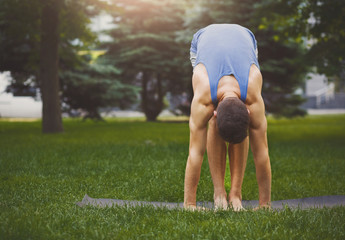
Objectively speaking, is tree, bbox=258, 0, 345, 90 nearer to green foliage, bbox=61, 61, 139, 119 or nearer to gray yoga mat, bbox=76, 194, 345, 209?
gray yoga mat, bbox=76, 194, 345, 209

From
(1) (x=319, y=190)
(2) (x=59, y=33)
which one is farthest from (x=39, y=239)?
(2) (x=59, y=33)

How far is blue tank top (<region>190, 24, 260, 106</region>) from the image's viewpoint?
343 cm

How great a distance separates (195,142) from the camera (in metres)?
3.50

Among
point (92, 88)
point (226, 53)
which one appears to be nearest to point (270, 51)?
point (92, 88)

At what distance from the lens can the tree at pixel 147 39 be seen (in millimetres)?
21312

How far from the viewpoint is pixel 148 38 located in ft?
71.5

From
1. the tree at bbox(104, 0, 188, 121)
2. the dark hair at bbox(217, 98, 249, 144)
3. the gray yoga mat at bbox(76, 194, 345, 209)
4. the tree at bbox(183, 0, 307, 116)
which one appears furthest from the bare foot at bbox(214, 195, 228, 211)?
the tree at bbox(104, 0, 188, 121)

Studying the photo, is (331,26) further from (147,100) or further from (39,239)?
(147,100)

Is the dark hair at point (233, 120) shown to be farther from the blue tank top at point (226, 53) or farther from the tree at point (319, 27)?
the tree at point (319, 27)

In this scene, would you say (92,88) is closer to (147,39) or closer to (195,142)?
(147,39)

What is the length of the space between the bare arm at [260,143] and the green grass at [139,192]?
0.27 m

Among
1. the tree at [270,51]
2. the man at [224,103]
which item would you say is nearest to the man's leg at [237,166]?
the man at [224,103]

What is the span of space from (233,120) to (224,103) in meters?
0.17

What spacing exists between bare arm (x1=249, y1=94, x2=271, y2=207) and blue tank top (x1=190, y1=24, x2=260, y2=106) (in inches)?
5.5
